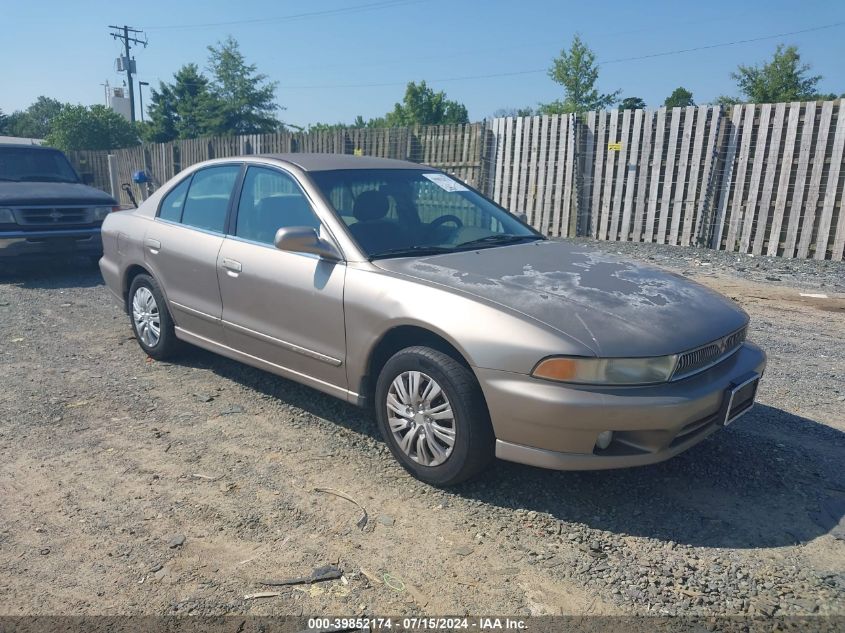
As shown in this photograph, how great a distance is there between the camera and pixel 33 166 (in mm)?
9797

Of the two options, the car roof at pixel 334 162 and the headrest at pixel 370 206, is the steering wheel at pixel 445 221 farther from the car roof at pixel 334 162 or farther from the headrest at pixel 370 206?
the car roof at pixel 334 162

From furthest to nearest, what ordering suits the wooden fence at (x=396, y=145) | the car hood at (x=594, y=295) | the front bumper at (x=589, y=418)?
the wooden fence at (x=396, y=145) < the car hood at (x=594, y=295) < the front bumper at (x=589, y=418)

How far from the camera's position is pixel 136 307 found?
218 inches

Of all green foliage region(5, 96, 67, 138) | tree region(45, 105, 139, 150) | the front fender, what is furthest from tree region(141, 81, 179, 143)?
the front fender

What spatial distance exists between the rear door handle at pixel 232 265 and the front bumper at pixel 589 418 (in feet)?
6.75

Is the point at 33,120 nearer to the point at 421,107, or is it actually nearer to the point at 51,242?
the point at 421,107

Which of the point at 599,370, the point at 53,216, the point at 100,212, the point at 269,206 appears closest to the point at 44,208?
the point at 53,216

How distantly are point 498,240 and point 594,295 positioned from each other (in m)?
1.17

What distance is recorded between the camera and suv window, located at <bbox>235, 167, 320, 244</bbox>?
415 centimetres

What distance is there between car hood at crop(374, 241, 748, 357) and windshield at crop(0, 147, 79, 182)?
27.3 feet

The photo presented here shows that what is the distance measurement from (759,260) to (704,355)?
23.7ft

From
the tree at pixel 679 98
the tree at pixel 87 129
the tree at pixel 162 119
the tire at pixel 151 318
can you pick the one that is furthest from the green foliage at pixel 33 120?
the tire at pixel 151 318

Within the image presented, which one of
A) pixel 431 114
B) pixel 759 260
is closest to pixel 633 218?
pixel 759 260

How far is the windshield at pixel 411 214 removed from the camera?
3980mm
